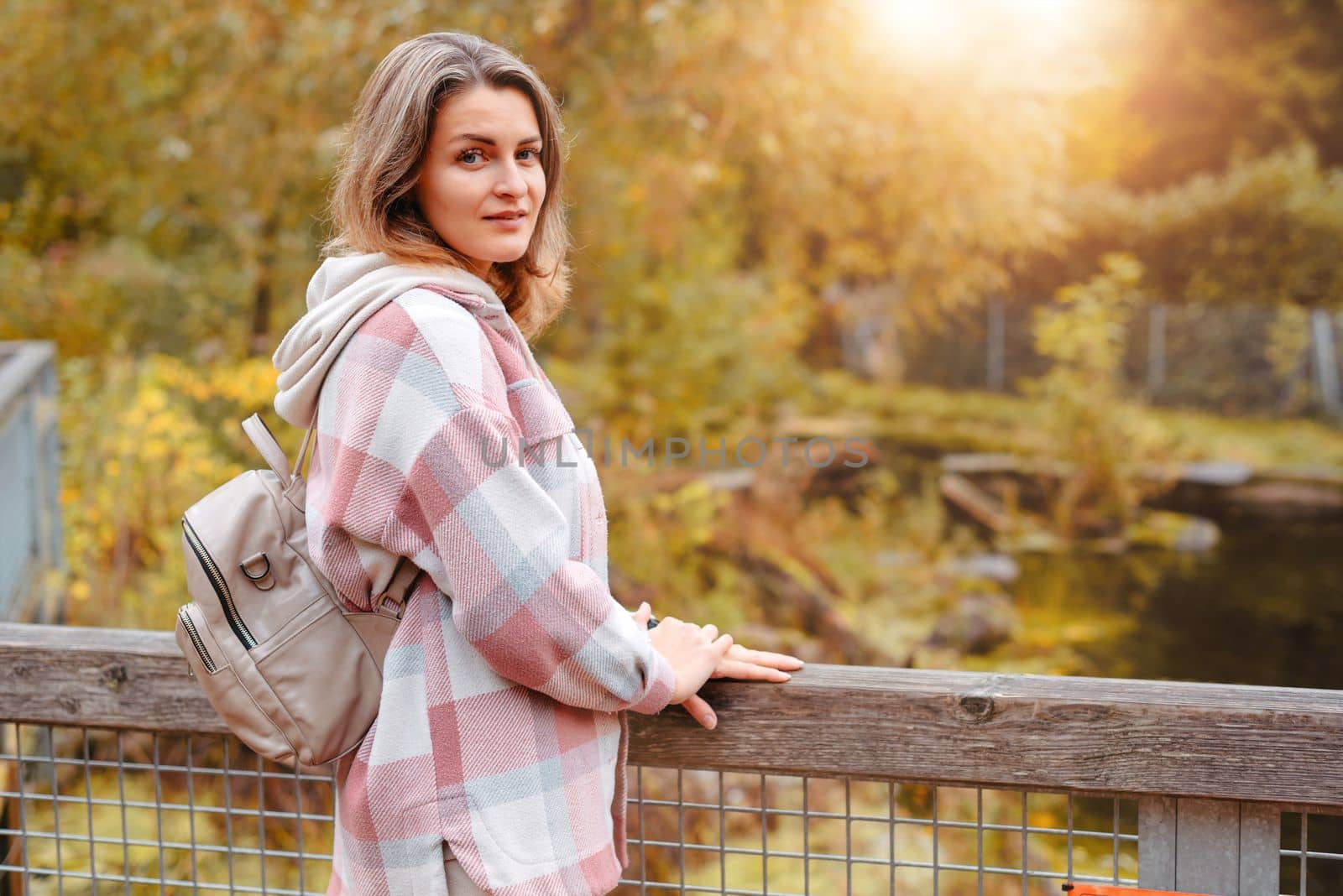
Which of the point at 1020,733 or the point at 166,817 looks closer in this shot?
the point at 1020,733

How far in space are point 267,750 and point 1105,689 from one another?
32.1 inches

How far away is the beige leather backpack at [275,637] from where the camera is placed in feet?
3.51

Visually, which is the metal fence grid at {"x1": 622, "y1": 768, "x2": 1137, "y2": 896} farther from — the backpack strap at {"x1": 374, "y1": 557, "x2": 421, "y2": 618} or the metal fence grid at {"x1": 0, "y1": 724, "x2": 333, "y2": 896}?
the backpack strap at {"x1": 374, "y1": 557, "x2": 421, "y2": 618}

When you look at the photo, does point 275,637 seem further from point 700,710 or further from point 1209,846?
point 1209,846

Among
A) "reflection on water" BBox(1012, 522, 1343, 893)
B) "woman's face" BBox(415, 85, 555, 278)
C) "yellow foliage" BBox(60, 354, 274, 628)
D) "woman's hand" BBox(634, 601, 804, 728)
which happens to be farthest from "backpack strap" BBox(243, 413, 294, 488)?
"reflection on water" BBox(1012, 522, 1343, 893)

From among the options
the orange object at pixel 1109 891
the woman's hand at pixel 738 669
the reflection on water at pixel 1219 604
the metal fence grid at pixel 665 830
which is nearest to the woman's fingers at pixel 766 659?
the woman's hand at pixel 738 669

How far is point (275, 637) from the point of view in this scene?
107cm

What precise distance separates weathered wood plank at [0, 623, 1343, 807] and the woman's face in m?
0.51

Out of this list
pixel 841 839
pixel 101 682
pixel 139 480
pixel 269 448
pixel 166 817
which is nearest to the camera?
pixel 269 448

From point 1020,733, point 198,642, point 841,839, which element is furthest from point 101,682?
point 841,839

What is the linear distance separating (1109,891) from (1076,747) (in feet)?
0.47

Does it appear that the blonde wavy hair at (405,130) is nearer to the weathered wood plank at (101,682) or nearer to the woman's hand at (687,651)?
the woman's hand at (687,651)

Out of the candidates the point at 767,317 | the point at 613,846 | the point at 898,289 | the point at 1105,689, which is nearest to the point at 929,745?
the point at 1105,689

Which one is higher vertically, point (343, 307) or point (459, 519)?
point (343, 307)
